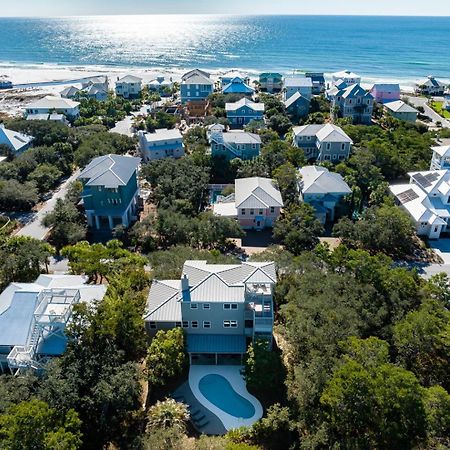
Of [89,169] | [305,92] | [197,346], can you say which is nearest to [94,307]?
[197,346]

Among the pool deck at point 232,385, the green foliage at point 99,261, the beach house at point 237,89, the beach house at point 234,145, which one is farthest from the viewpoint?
the beach house at point 237,89

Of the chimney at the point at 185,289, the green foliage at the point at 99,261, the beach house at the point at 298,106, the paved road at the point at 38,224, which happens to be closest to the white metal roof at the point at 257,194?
the green foliage at the point at 99,261

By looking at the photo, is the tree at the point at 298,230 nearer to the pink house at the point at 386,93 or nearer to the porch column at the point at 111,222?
the porch column at the point at 111,222

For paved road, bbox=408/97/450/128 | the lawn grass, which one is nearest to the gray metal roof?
paved road, bbox=408/97/450/128

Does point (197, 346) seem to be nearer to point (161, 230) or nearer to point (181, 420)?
point (181, 420)

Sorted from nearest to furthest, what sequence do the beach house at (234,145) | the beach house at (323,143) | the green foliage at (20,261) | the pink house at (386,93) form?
the green foliage at (20,261) < the beach house at (234,145) < the beach house at (323,143) < the pink house at (386,93)

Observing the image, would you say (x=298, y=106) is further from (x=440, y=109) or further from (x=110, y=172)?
(x=110, y=172)
